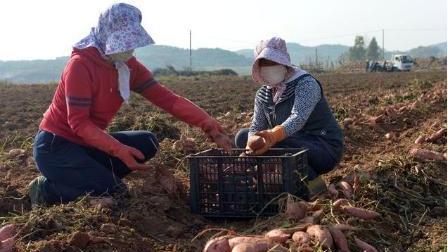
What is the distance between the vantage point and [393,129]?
6.89 metres

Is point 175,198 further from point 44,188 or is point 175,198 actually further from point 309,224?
point 309,224

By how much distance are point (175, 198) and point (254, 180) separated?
63cm

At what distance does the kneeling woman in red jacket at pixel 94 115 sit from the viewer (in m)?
3.66

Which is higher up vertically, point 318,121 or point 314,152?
point 318,121

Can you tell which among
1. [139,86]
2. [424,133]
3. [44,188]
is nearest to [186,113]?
[139,86]

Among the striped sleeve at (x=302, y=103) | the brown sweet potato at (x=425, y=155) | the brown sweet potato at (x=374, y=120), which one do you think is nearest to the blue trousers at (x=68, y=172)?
the striped sleeve at (x=302, y=103)

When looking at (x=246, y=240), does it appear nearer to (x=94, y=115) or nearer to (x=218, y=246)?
(x=218, y=246)

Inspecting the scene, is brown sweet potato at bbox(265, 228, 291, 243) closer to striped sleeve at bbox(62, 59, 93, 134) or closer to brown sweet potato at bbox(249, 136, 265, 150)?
brown sweet potato at bbox(249, 136, 265, 150)

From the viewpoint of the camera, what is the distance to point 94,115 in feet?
13.0

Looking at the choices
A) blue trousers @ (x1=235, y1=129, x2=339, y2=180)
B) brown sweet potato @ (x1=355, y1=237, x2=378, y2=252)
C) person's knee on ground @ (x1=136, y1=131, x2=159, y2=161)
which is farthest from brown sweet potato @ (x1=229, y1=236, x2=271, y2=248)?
person's knee on ground @ (x1=136, y1=131, x2=159, y2=161)

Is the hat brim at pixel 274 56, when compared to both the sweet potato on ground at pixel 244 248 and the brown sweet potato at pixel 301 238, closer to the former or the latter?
the brown sweet potato at pixel 301 238

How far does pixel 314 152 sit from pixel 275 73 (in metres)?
0.58

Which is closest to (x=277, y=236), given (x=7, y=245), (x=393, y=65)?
(x=7, y=245)

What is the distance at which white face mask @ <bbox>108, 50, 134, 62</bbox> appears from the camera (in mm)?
Answer: 3836
